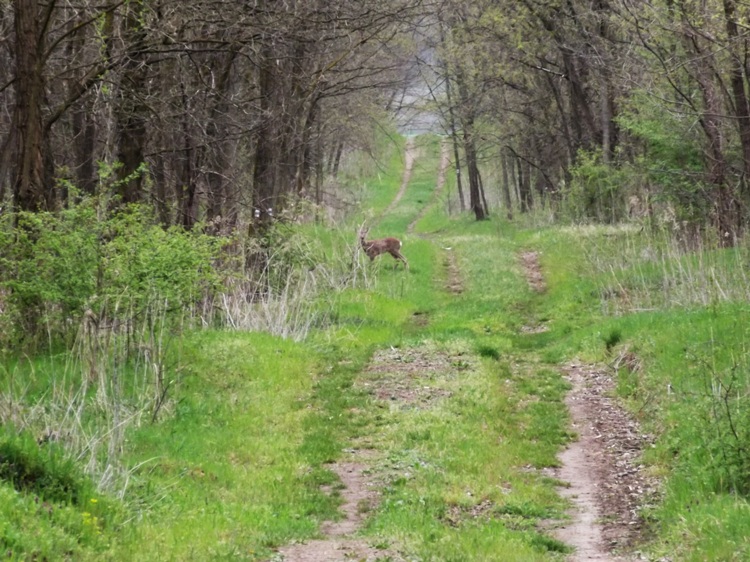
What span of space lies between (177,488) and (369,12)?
8.81 m

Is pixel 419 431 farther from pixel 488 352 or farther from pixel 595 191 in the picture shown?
pixel 595 191

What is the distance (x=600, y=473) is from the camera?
889 cm

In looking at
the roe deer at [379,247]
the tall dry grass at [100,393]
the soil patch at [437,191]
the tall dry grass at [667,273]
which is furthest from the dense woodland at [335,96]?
the soil patch at [437,191]

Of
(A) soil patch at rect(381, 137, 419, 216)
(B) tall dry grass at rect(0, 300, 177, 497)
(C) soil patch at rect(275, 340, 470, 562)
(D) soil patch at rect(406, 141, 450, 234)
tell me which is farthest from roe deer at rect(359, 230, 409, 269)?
(A) soil patch at rect(381, 137, 419, 216)

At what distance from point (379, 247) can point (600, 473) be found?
1350 cm

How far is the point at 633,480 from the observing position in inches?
333

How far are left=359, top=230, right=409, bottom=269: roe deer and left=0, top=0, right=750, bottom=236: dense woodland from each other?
1899 mm

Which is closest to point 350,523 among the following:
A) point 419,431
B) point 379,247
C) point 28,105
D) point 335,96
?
point 419,431

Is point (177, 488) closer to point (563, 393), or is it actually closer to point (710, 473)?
point (710, 473)

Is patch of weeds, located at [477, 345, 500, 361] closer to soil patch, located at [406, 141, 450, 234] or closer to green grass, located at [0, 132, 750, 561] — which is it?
green grass, located at [0, 132, 750, 561]

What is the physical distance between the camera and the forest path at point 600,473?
6949 mm

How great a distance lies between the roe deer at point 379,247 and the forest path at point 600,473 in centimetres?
891

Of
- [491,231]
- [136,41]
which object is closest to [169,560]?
[136,41]

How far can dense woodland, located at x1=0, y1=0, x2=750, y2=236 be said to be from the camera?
12.7m
